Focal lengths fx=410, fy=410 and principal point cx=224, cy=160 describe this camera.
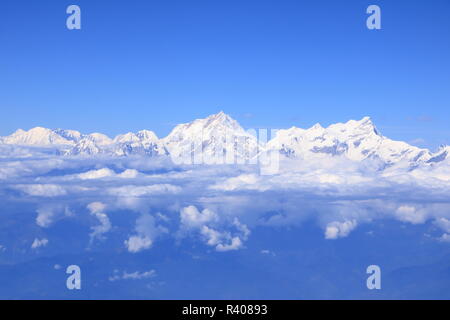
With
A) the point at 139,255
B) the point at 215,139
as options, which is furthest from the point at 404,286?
the point at 215,139

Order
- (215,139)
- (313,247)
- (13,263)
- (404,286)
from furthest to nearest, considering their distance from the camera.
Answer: (215,139) → (313,247) → (404,286) → (13,263)

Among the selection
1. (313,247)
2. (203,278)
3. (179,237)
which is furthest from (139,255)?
(313,247)
